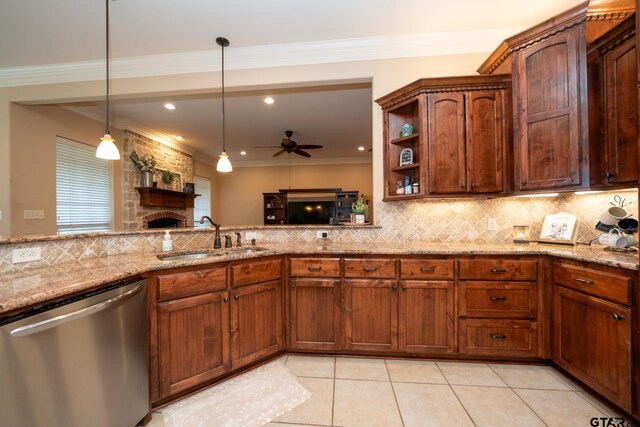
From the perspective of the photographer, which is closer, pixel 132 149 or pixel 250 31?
pixel 250 31

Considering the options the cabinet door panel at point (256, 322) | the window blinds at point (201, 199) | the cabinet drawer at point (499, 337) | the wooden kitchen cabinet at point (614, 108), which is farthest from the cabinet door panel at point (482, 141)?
the window blinds at point (201, 199)

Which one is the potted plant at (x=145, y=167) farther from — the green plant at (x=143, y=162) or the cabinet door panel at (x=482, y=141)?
the cabinet door panel at (x=482, y=141)

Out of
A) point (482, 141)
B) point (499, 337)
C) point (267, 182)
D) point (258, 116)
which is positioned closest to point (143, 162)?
point (258, 116)

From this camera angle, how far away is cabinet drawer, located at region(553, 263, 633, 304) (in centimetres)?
149

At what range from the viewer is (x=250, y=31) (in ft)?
8.14

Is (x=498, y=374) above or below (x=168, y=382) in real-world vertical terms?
below

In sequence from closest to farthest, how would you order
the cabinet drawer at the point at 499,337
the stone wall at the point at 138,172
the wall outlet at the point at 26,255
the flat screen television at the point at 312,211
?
the wall outlet at the point at 26,255
the cabinet drawer at the point at 499,337
the stone wall at the point at 138,172
the flat screen television at the point at 312,211

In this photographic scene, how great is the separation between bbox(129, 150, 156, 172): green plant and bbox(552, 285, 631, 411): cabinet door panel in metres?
6.15

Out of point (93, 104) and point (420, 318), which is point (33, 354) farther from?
point (93, 104)

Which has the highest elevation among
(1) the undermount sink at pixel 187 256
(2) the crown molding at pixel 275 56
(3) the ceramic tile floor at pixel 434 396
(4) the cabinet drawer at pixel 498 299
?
(2) the crown molding at pixel 275 56

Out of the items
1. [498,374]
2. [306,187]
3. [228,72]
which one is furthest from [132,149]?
[498,374]

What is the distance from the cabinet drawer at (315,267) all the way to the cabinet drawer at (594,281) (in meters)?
1.68

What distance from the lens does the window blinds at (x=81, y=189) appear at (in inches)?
152

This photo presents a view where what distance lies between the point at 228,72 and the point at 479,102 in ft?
8.61
